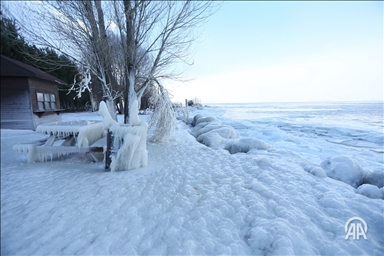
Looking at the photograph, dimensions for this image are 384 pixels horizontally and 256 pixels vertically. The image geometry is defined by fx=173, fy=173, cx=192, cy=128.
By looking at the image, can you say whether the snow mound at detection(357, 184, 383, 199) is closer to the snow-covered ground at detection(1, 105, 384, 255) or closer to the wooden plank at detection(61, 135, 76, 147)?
the snow-covered ground at detection(1, 105, 384, 255)

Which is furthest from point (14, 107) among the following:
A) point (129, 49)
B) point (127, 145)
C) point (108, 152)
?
point (129, 49)

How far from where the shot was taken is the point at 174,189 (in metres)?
3.42

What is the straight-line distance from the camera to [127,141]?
12.9 feet

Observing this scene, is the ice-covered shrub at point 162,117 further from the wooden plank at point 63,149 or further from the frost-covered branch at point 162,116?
the wooden plank at point 63,149

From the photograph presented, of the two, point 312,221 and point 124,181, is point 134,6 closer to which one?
point 124,181

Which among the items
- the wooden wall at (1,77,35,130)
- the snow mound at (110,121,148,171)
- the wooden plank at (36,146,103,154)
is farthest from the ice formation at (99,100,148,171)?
the wooden wall at (1,77,35,130)

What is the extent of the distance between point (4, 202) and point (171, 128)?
271 inches

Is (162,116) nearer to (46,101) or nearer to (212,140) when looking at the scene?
(212,140)

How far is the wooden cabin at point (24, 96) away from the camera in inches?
24.6

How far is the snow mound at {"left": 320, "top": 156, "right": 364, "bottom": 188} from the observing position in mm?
4133
